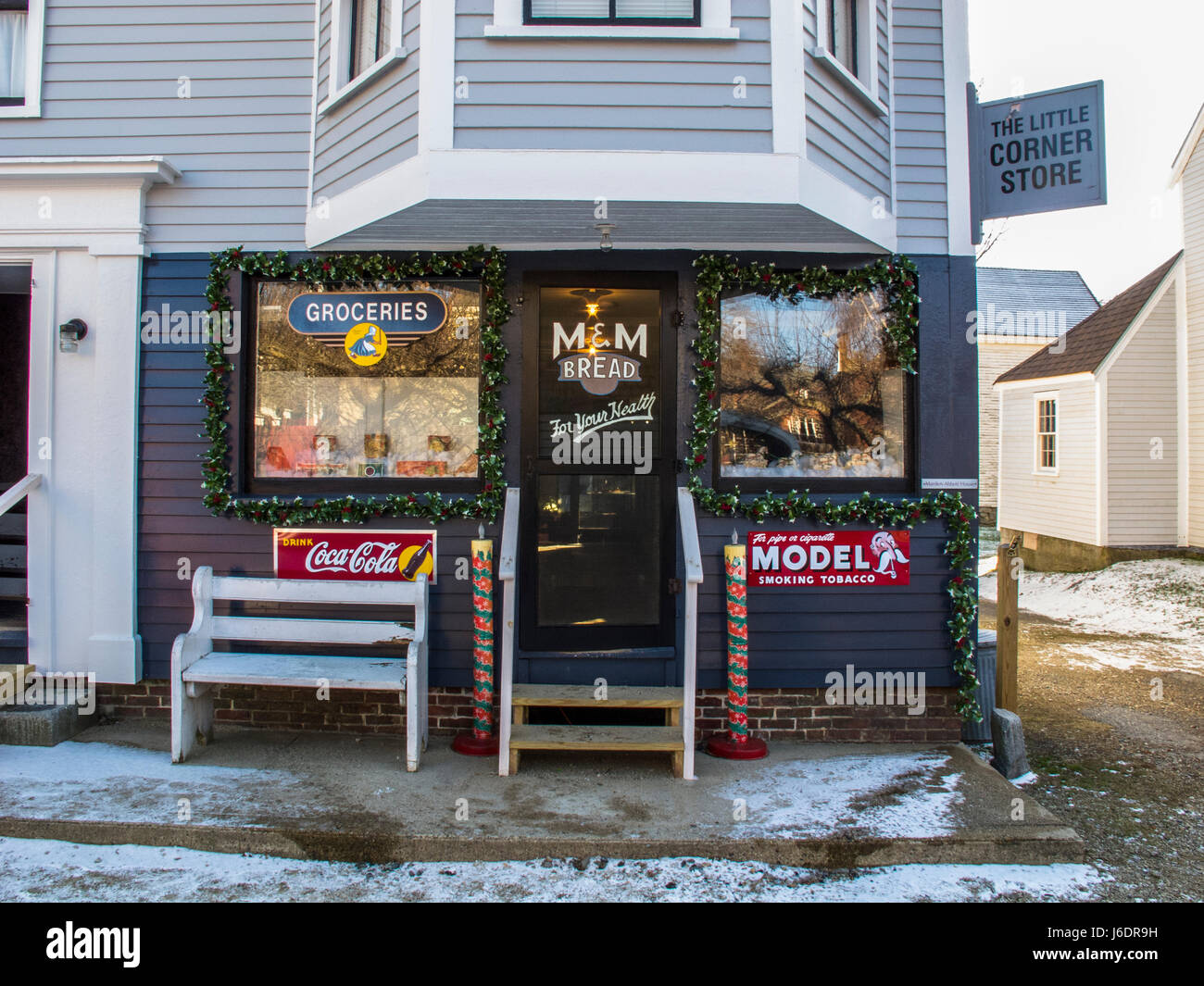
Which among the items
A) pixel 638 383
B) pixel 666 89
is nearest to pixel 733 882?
pixel 638 383

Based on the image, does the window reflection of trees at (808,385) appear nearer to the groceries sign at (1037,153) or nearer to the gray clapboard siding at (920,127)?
the gray clapboard siding at (920,127)

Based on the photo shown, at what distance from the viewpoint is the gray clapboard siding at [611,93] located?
170 inches

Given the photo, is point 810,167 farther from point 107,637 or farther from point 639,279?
point 107,637

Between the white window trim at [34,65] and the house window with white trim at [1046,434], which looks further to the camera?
the house window with white trim at [1046,434]

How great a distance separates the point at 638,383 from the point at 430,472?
4.76 ft

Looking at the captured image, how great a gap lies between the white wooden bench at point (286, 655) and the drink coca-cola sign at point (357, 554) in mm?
189

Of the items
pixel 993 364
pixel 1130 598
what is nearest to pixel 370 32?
pixel 1130 598

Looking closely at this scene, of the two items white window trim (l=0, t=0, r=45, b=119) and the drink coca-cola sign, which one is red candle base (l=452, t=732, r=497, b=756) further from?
white window trim (l=0, t=0, r=45, b=119)

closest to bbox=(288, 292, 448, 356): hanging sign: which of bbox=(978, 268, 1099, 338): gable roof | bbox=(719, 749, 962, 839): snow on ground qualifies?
bbox=(719, 749, 962, 839): snow on ground

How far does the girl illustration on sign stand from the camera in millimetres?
5168

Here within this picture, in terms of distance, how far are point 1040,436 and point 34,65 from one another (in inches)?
636

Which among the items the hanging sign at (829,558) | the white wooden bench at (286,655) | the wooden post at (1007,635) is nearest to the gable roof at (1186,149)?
the wooden post at (1007,635)

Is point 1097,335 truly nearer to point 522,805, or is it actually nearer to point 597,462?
point 597,462
